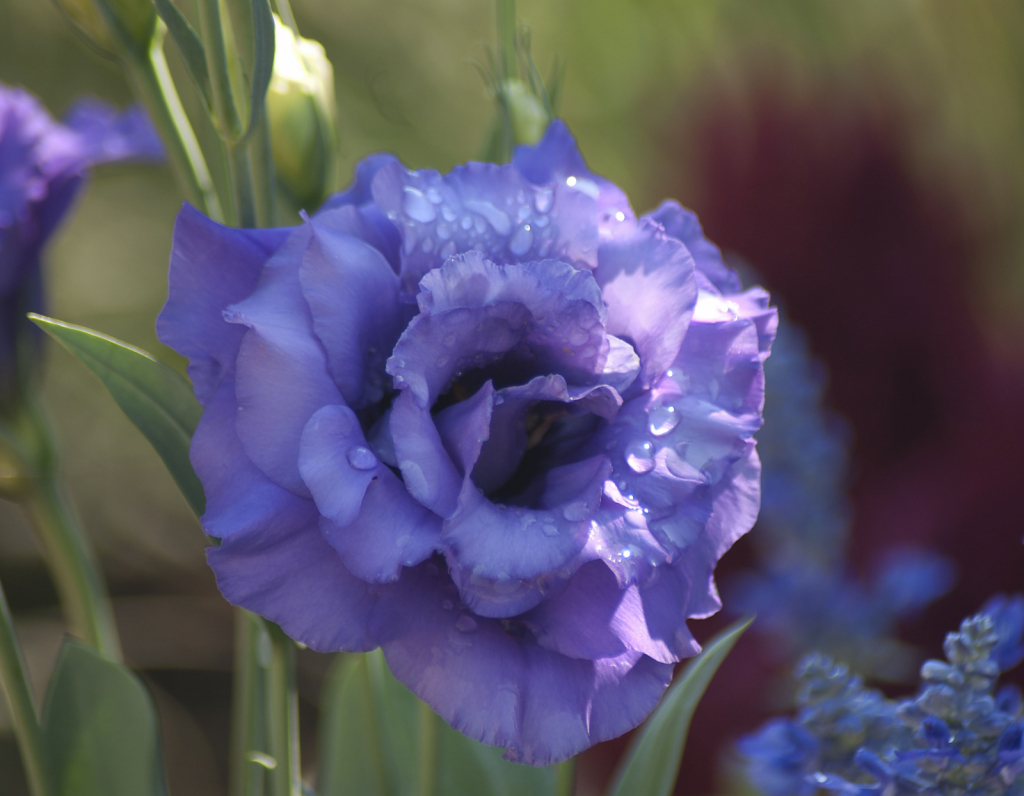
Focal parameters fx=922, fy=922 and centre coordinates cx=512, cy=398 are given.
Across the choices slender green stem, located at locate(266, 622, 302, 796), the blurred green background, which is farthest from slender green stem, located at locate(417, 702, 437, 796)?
the blurred green background

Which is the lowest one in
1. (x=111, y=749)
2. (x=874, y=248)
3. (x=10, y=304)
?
(x=111, y=749)

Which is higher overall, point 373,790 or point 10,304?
point 10,304

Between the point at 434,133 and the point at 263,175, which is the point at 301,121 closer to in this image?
the point at 263,175

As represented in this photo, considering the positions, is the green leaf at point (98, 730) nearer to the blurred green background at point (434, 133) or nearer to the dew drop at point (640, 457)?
the dew drop at point (640, 457)

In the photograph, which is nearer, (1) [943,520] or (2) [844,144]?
(1) [943,520]

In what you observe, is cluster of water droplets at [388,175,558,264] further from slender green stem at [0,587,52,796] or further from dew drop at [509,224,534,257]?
slender green stem at [0,587,52,796]

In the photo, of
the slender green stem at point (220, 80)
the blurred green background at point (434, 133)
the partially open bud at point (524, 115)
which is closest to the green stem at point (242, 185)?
the slender green stem at point (220, 80)

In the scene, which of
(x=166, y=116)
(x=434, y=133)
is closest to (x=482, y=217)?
(x=166, y=116)

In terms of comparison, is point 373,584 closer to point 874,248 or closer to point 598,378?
point 598,378

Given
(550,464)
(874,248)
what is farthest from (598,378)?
(874,248)
